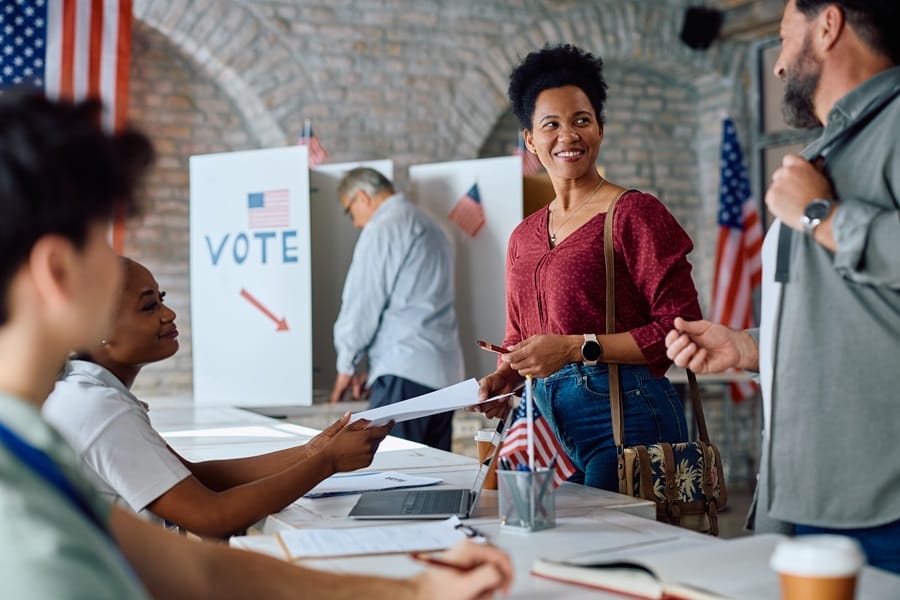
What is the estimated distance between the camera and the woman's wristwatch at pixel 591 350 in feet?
6.77

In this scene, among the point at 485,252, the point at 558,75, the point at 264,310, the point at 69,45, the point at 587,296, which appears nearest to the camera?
the point at 587,296

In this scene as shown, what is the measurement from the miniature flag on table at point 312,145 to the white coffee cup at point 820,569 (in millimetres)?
5048

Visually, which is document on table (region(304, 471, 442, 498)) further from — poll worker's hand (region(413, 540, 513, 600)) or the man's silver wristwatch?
the man's silver wristwatch

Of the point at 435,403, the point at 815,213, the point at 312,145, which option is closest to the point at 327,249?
the point at 312,145

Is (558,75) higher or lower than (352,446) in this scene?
higher

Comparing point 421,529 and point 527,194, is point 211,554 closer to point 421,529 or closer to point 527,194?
point 421,529

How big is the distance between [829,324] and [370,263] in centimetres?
329

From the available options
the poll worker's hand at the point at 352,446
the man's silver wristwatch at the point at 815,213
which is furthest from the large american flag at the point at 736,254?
the man's silver wristwatch at the point at 815,213

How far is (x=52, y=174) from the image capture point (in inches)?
32.5

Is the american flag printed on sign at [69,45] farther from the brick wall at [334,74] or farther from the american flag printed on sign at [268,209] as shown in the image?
the brick wall at [334,74]

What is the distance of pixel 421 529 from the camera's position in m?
1.58

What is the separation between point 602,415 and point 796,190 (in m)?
0.79

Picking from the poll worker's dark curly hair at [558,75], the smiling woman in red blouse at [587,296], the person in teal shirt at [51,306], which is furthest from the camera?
the poll worker's dark curly hair at [558,75]

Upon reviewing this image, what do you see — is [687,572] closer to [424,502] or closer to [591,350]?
[424,502]
